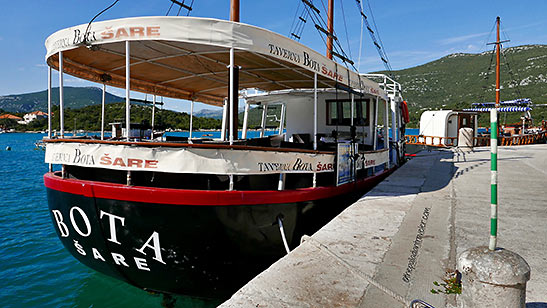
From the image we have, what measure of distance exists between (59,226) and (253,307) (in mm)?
3958

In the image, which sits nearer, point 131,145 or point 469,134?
point 131,145

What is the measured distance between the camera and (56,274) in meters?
7.21

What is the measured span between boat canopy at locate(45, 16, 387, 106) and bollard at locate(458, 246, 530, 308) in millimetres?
3628

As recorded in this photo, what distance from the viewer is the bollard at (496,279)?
2123 millimetres

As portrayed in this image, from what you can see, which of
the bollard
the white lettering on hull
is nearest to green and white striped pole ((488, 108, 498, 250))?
the bollard

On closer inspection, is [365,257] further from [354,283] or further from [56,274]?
[56,274]

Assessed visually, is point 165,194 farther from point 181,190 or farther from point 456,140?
point 456,140

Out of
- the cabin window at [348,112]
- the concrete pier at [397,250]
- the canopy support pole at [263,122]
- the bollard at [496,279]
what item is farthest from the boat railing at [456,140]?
the bollard at [496,279]

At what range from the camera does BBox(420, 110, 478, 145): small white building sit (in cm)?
2638

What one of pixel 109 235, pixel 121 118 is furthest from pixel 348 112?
pixel 109 235

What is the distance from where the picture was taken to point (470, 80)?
120562 mm

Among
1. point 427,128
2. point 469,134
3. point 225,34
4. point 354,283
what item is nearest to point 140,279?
point 354,283

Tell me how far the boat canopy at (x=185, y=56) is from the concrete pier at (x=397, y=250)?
275cm

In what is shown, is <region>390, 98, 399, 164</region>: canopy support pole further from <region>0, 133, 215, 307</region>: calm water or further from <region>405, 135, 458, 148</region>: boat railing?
<region>405, 135, 458, 148</region>: boat railing
